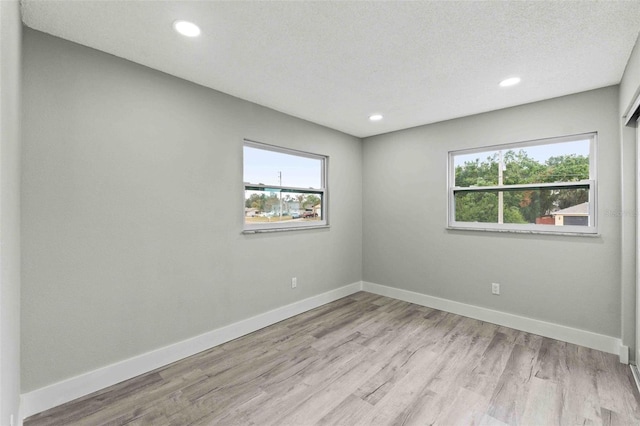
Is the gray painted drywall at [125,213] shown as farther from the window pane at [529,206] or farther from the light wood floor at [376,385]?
the window pane at [529,206]

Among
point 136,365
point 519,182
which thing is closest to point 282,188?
point 136,365

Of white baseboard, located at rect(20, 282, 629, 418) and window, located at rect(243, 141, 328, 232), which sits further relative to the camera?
window, located at rect(243, 141, 328, 232)

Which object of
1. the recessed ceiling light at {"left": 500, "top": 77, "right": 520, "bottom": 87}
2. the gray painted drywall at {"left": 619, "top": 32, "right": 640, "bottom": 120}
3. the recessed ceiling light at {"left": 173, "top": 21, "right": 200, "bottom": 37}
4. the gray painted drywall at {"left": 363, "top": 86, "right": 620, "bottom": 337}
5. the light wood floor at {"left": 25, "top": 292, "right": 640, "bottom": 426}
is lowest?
the light wood floor at {"left": 25, "top": 292, "right": 640, "bottom": 426}

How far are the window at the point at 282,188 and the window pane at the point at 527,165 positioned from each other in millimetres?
1820

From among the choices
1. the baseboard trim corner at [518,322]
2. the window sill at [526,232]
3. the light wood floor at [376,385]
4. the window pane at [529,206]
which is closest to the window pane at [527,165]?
the window pane at [529,206]

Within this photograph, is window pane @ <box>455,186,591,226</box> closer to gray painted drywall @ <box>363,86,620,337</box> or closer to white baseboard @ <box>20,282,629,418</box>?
gray painted drywall @ <box>363,86,620,337</box>

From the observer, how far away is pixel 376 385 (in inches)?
86.5

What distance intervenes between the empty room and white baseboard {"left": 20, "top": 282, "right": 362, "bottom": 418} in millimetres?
13

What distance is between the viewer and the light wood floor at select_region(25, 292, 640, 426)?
186 cm

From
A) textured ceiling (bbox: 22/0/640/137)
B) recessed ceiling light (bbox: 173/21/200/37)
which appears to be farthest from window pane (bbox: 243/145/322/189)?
recessed ceiling light (bbox: 173/21/200/37)

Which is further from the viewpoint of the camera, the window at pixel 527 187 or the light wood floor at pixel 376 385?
the window at pixel 527 187

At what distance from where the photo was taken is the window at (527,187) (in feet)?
9.50

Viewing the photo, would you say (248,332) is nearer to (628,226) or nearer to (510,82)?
(510,82)

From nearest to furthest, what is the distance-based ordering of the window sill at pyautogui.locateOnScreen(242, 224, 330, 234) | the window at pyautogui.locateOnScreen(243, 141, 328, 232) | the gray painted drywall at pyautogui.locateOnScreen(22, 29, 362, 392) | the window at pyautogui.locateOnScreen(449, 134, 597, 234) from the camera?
the gray painted drywall at pyautogui.locateOnScreen(22, 29, 362, 392) → the window at pyautogui.locateOnScreen(449, 134, 597, 234) → the window sill at pyautogui.locateOnScreen(242, 224, 330, 234) → the window at pyautogui.locateOnScreen(243, 141, 328, 232)
